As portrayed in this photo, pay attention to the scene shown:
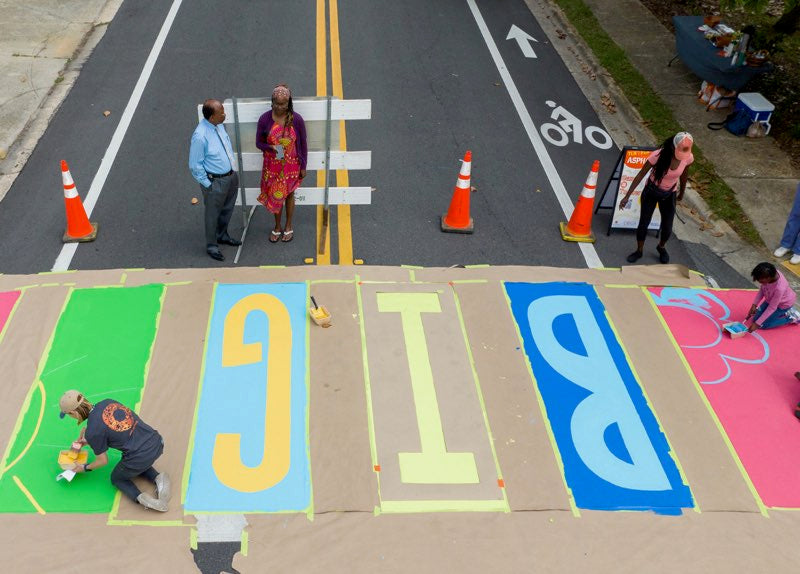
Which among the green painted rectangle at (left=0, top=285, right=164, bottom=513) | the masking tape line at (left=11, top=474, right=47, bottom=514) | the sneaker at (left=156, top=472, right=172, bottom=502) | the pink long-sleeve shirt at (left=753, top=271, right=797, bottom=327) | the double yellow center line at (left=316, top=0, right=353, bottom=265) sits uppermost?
the pink long-sleeve shirt at (left=753, top=271, right=797, bottom=327)

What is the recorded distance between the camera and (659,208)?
901 centimetres

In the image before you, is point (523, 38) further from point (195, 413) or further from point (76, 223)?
point (195, 413)

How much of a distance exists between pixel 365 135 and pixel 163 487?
6.88m

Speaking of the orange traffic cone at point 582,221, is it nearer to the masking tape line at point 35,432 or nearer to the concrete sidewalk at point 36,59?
the masking tape line at point 35,432

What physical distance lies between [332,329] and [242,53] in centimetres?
783

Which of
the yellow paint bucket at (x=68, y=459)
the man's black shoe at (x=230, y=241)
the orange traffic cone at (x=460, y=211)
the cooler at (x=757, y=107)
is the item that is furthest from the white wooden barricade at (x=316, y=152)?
the cooler at (x=757, y=107)

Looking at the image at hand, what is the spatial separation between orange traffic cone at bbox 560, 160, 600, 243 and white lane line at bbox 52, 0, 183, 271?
6162 millimetres

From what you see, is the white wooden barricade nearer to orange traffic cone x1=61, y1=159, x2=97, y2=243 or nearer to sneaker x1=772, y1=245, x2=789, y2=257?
orange traffic cone x1=61, y1=159, x2=97, y2=243

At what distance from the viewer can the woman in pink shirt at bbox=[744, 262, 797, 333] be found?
24.9 feet

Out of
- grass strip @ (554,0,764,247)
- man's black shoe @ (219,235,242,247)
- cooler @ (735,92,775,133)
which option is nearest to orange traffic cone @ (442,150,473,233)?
man's black shoe @ (219,235,242,247)

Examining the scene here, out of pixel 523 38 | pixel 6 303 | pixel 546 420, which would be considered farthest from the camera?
pixel 523 38

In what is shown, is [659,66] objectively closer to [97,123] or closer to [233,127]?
[233,127]

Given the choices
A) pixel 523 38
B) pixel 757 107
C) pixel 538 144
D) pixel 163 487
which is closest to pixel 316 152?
pixel 538 144

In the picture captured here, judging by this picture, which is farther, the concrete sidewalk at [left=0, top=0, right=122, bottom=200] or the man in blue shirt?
the concrete sidewalk at [left=0, top=0, right=122, bottom=200]
